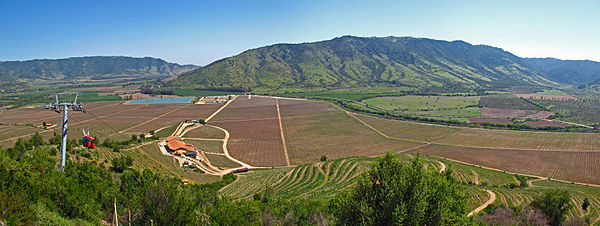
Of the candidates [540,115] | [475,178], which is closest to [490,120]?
[540,115]

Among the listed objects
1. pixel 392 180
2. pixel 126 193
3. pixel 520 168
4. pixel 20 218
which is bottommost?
pixel 520 168

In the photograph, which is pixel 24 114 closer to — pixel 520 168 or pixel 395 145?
pixel 395 145

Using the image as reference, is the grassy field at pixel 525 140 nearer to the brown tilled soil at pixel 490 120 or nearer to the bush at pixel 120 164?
the brown tilled soil at pixel 490 120

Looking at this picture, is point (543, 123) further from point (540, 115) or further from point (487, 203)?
point (487, 203)

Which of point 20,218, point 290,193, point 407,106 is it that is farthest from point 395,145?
point 407,106

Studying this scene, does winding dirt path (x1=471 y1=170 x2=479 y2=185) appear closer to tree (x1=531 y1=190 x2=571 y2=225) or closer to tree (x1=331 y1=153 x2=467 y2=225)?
tree (x1=531 y1=190 x2=571 y2=225)

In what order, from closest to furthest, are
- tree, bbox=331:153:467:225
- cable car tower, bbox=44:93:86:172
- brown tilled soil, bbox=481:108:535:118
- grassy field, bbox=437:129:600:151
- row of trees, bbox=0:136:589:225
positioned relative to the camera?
tree, bbox=331:153:467:225 < row of trees, bbox=0:136:589:225 < cable car tower, bbox=44:93:86:172 < grassy field, bbox=437:129:600:151 < brown tilled soil, bbox=481:108:535:118

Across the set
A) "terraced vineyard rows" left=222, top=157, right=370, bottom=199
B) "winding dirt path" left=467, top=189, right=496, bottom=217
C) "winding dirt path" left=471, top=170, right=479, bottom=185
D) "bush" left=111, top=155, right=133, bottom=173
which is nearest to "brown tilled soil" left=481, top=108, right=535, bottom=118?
"winding dirt path" left=471, top=170, right=479, bottom=185

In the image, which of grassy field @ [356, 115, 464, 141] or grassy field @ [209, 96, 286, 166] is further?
grassy field @ [356, 115, 464, 141]

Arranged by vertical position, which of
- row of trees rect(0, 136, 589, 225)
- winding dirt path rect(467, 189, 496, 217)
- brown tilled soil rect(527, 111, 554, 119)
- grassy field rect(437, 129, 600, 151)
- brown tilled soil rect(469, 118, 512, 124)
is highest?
row of trees rect(0, 136, 589, 225)
